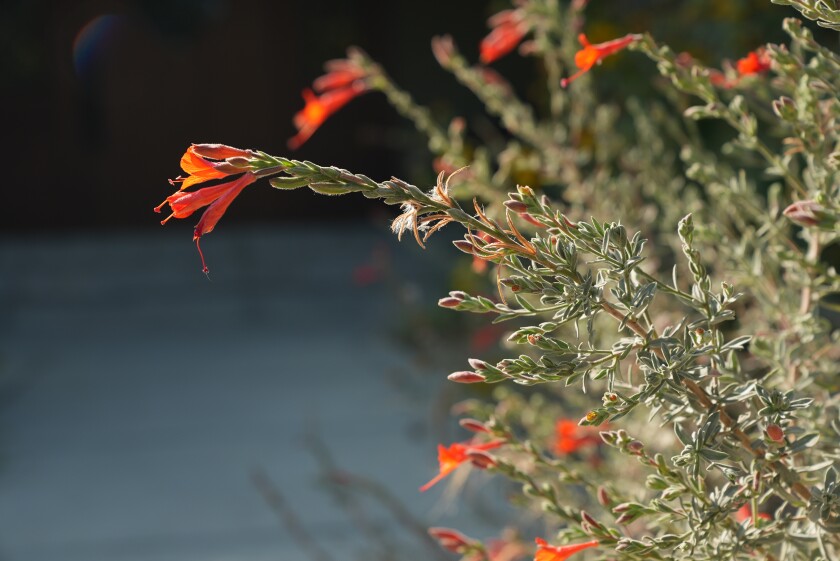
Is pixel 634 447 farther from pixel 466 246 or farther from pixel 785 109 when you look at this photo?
pixel 785 109

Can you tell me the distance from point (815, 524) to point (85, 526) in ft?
11.4

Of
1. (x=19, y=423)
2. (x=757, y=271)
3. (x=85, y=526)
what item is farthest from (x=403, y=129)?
(x=757, y=271)

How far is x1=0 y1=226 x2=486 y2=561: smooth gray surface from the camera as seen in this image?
12.6 feet

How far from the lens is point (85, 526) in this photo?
151 inches

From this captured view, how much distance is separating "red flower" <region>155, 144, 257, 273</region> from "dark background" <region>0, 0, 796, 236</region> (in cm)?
764

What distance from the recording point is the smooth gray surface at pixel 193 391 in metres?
3.86

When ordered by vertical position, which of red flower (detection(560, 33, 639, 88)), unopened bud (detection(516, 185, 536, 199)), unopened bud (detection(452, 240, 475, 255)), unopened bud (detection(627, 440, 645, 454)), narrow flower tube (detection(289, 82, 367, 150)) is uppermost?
red flower (detection(560, 33, 639, 88))

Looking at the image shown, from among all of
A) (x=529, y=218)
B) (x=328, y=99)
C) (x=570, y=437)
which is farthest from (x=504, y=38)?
(x=529, y=218)

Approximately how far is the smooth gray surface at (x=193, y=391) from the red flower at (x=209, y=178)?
1565 millimetres

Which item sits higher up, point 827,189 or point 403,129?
point 827,189

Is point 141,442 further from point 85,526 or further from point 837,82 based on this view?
point 837,82

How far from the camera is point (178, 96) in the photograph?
9008 millimetres

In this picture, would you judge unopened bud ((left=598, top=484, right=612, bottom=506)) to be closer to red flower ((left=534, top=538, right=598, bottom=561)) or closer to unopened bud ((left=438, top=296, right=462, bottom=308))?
red flower ((left=534, top=538, right=598, bottom=561))

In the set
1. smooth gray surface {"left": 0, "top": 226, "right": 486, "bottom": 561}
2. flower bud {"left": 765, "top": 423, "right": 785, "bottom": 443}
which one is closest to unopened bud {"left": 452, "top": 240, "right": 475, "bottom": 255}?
flower bud {"left": 765, "top": 423, "right": 785, "bottom": 443}
